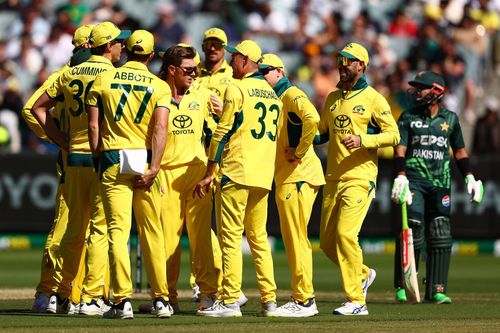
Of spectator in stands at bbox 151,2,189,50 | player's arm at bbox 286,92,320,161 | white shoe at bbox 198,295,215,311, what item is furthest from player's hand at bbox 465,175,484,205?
spectator in stands at bbox 151,2,189,50

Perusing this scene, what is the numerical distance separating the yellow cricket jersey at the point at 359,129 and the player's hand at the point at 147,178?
222 centimetres

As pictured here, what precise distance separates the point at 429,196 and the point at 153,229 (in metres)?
4.23

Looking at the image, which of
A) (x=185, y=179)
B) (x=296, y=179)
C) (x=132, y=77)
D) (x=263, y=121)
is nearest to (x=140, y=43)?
(x=132, y=77)

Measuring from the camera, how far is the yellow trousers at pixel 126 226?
11945 millimetres

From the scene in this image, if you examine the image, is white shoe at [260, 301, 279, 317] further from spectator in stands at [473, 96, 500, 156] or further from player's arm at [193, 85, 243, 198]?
spectator in stands at [473, 96, 500, 156]

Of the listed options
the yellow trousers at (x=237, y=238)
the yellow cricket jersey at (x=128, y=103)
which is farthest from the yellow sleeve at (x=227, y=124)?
the yellow cricket jersey at (x=128, y=103)

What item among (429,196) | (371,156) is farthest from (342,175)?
(429,196)

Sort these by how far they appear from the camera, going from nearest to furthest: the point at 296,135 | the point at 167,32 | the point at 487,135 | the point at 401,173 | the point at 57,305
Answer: the point at 57,305
the point at 296,135
the point at 401,173
the point at 487,135
the point at 167,32

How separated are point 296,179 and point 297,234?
526 mm

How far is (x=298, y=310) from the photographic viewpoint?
41.9 feet

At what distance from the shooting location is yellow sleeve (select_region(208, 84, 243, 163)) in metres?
12.4

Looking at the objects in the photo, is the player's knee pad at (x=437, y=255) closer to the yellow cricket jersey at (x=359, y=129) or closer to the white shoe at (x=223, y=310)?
the yellow cricket jersey at (x=359, y=129)

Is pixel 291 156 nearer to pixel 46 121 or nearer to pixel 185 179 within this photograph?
pixel 185 179

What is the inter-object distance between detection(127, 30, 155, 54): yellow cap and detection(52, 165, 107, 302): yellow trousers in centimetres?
124
